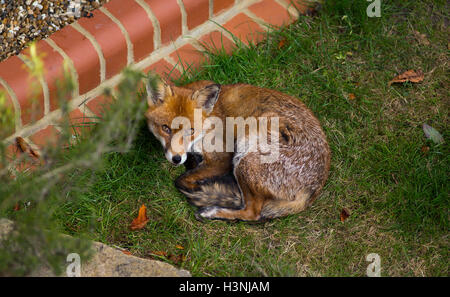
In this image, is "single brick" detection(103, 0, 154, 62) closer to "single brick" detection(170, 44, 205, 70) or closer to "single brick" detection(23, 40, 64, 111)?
"single brick" detection(170, 44, 205, 70)

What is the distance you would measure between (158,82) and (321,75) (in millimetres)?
1613

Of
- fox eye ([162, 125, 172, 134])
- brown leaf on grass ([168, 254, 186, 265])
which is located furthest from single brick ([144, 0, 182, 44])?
brown leaf on grass ([168, 254, 186, 265])

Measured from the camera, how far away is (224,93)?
3.80m

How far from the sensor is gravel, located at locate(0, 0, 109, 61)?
3.79 meters

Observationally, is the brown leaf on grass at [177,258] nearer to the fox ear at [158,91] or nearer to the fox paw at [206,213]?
the fox paw at [206,213]

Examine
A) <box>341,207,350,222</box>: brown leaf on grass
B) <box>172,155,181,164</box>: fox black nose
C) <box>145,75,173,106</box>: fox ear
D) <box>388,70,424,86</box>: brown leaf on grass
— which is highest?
<box>145,75,173,106</box>: fox ear

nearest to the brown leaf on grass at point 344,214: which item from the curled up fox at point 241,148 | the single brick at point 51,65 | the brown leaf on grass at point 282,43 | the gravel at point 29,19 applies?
the curled up fox at point 241,148

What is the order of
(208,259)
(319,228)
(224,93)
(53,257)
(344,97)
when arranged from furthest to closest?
(344,97) → (224,93) → (319,228) → (208,259) → (53,257)

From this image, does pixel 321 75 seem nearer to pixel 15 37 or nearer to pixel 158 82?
pixel 158 82

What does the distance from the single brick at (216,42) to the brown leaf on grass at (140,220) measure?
1.61m

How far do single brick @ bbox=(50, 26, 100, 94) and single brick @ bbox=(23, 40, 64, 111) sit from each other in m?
0.08

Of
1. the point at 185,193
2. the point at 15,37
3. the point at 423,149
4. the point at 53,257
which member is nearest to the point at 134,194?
the point at 185,193

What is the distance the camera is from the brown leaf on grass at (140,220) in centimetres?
344

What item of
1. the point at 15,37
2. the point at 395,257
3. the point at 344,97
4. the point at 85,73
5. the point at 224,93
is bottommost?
the point at 395,257
